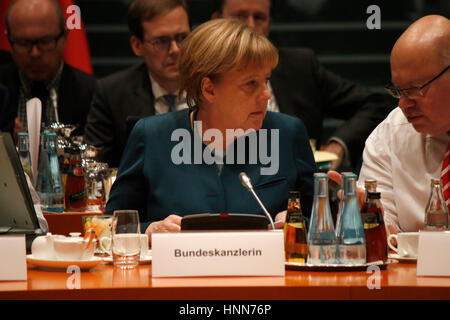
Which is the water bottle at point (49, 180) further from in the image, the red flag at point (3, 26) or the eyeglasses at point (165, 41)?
the red flag at point (3, 26)

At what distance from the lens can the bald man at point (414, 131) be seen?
2404 mm

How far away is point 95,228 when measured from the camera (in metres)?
2.05

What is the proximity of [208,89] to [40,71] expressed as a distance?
2.01 m

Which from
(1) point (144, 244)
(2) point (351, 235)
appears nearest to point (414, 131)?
(2) point (351, 235)

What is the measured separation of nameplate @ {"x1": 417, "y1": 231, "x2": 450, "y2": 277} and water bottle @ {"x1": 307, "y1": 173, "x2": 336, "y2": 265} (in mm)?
208

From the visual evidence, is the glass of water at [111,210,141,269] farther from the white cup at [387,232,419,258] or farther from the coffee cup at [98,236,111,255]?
the white cup at [387,232,419,258]

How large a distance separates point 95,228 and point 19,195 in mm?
240

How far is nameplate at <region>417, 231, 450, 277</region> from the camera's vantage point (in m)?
1.74

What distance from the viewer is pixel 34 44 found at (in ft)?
14.0

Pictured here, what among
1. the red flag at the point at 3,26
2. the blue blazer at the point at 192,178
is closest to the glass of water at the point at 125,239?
the blue blazer at the point at 192,178

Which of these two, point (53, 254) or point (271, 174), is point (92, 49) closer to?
point (271, 174)

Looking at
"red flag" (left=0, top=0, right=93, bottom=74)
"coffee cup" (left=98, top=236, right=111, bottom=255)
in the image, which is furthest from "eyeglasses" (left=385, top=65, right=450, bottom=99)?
"red flag" (left=0, top=0, right=93, bottom=74)

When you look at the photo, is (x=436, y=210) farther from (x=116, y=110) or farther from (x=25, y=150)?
(x=116, y=110)

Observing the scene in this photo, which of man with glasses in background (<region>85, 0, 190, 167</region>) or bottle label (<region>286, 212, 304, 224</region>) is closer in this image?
bottle label (<region>286, 212, 304, 224</region>)
